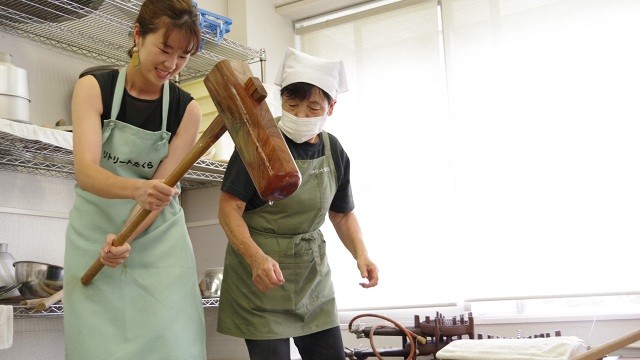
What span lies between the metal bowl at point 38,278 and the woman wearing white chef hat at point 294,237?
69cm

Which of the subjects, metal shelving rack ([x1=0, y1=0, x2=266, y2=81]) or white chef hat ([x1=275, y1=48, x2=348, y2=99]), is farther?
metal shelving rack ([x1=0, y1=0, x2=266, y2=81])

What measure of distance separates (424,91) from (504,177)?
1.70ft

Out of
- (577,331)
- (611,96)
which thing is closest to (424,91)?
(611,96)

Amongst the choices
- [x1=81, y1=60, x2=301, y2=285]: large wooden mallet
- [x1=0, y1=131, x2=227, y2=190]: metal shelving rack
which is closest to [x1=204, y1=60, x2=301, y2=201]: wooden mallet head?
[x1=81, y1=60, x2=301, y2=285]: large wooden mallet

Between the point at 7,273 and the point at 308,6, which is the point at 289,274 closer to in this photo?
the point at 7,273

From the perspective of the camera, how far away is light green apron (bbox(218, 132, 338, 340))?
175cm

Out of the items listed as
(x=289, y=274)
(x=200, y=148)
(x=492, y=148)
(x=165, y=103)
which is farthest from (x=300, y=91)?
(x=492, y=148)

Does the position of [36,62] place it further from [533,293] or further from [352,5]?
[533,293]

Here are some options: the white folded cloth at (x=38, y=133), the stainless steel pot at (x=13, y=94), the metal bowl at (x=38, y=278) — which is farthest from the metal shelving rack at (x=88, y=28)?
the metal bowl at (x=38, y=278)

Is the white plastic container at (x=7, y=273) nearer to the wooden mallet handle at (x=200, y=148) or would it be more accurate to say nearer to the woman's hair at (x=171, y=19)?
the wooden mallet handle at (x=200, y=148)

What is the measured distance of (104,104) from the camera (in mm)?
1623

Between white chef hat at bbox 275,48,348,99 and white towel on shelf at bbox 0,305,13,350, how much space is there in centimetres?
92

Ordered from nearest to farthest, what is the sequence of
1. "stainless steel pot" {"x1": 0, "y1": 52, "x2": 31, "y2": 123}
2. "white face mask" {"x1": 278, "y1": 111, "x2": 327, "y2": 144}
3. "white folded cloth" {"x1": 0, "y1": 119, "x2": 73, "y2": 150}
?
"white face mask" {"x1": 278, "y1": 111, "x2": 327, "y2": 144} < "white folded cloth" {"x1": 0, "y1": 119, "x2": 73, "y2": 150} < "stainless steel pot" {"x1": 0, "y1": 52, "x2": 31, "y2": 123}

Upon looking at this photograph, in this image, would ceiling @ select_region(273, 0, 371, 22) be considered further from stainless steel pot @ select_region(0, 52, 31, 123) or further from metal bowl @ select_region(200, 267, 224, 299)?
stainless steel pot @ select_region(0, 52, 31, 123)
